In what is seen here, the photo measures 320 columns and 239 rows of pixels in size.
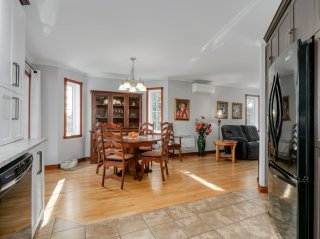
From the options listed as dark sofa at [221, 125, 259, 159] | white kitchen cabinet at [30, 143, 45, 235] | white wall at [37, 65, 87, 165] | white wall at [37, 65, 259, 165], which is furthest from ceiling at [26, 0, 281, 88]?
dark sofa at [221, 125, 259, 159]

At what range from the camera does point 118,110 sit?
576cm

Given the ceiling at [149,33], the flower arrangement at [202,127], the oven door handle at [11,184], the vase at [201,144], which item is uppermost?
the ceiling at [149,33]

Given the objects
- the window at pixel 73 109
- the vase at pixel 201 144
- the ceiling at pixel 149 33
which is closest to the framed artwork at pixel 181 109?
the vase at pixel 201 144

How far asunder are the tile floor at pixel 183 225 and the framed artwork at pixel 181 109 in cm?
367

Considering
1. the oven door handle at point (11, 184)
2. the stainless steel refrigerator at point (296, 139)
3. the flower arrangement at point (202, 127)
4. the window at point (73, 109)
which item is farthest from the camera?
the flower arrangement at point (202, 127)

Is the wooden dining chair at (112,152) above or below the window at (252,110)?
below

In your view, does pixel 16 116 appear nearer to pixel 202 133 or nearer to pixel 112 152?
pixel 112 152

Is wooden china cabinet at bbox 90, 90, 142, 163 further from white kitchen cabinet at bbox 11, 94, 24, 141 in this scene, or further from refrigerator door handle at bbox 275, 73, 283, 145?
refrigerator door handle at bbox 275, 73, 283, 145

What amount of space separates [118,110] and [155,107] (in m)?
1.13

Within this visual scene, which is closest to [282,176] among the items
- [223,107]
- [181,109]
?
[181,109]

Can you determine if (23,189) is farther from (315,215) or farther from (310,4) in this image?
(310,4)

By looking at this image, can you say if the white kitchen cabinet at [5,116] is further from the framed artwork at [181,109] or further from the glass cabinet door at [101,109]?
the framed artwork at [181,109]

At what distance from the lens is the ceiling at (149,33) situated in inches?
88.0

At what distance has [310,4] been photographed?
4.88ft
